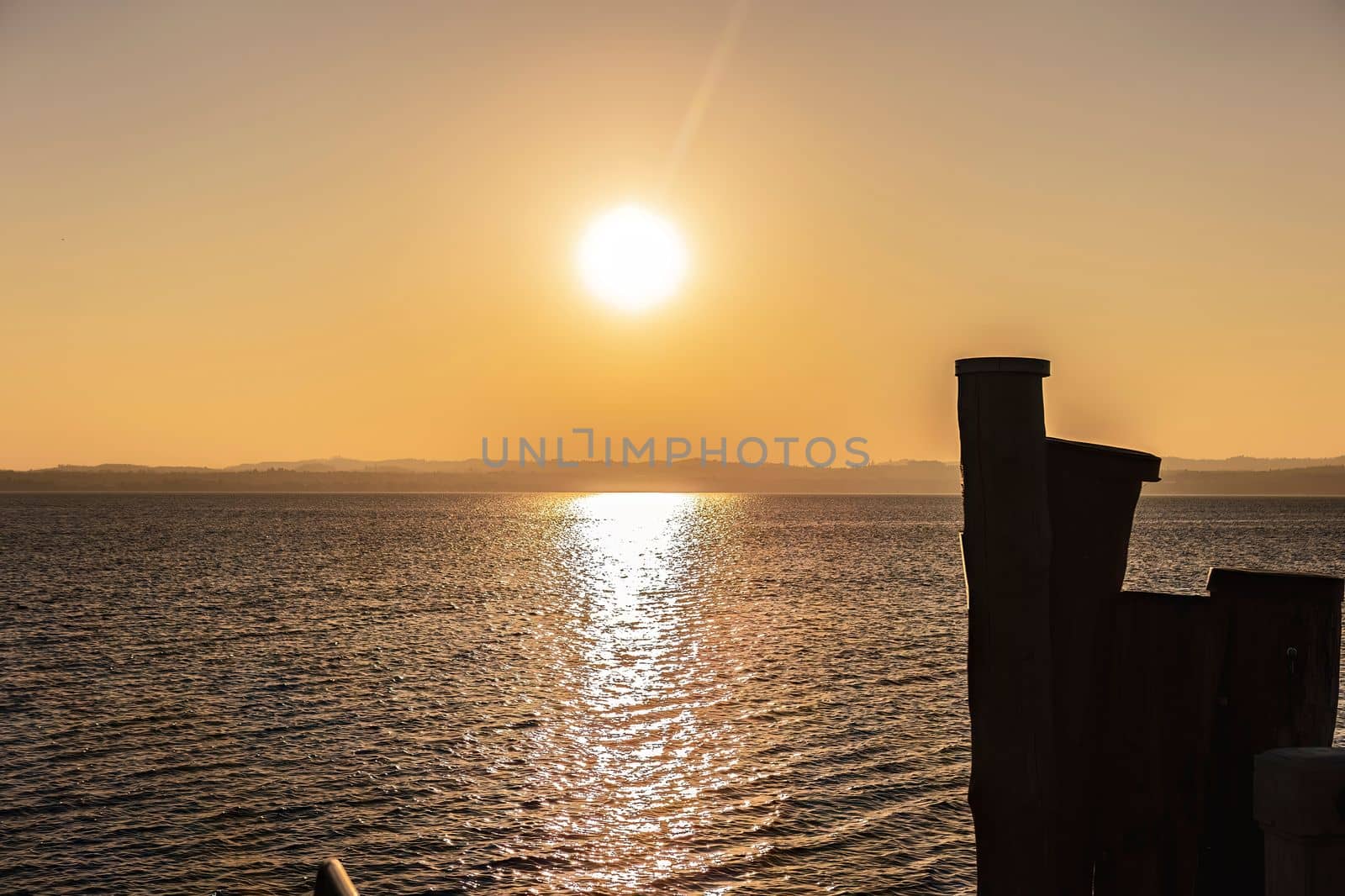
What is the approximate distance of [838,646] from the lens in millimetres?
33469

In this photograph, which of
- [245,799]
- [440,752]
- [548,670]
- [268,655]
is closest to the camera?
[245,799]

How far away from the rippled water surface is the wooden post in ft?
36.1

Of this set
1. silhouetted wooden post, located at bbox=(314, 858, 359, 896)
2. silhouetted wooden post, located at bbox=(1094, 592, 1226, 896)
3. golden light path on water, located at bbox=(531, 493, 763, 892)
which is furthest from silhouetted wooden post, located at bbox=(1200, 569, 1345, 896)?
golden light path on water, located at bbox=(531, 493, 763, 892)

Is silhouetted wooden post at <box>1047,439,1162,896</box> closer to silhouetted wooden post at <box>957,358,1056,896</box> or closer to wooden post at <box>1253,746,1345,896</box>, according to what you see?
silhouetted wooden post at <box>957,358,1056,896</box>

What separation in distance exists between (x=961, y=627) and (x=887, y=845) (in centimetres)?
2394

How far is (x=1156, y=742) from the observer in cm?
460

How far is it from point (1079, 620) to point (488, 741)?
18.7 m

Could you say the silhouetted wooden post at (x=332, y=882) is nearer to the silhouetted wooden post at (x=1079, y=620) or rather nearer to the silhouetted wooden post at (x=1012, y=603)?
the silhouetted wooden post at (x=1012, y=603)

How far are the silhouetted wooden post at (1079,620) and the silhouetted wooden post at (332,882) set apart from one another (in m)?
3.31

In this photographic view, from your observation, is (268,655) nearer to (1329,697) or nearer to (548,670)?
(548,670)

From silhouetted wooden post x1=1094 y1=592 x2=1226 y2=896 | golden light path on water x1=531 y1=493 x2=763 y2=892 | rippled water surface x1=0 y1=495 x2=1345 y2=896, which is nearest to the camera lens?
silhouetted wooden post x1=1094 y1=592 x2=1226 y2=896

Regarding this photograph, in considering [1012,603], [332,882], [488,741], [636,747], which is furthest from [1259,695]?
[488,741]

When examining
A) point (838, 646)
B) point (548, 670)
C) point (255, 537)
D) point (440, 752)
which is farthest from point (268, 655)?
point (255, 537)

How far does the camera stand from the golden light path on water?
14812 mm
